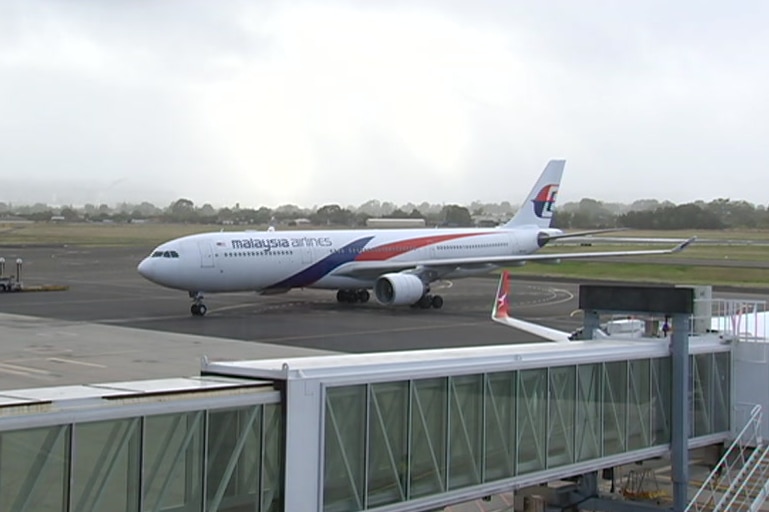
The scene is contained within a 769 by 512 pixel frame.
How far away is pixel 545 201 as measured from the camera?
68.2 m

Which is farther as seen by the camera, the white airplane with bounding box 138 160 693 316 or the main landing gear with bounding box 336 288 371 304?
the main landing gear with bounding box 336 288 371 304

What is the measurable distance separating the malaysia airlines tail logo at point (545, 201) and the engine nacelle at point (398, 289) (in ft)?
57.6

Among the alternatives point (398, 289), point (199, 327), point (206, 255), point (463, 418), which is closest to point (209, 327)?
point (199, 327)

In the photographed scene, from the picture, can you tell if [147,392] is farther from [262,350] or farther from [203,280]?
[203,280]

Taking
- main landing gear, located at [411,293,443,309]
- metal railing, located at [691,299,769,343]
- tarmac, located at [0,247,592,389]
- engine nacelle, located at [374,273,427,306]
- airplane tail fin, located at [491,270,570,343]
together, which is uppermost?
metal railing, located at [691,299,769,343]

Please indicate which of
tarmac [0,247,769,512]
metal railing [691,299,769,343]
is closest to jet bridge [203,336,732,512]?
metal railing [691,299,769,343]

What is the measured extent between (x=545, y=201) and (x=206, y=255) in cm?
2758

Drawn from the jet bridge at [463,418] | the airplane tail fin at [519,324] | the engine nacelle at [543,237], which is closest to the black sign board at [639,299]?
the jet bridge at [463,418]

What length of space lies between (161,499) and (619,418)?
8670 millimetres

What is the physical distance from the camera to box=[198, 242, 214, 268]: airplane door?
48094 mm

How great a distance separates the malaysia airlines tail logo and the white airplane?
3.70 metres

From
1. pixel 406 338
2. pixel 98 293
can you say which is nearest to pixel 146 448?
pixel 406 338

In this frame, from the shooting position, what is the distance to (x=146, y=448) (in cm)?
1034

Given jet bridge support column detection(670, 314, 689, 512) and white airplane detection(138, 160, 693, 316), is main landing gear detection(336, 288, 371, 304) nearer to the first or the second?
white airplane detection(138, 160, 693, 316)
